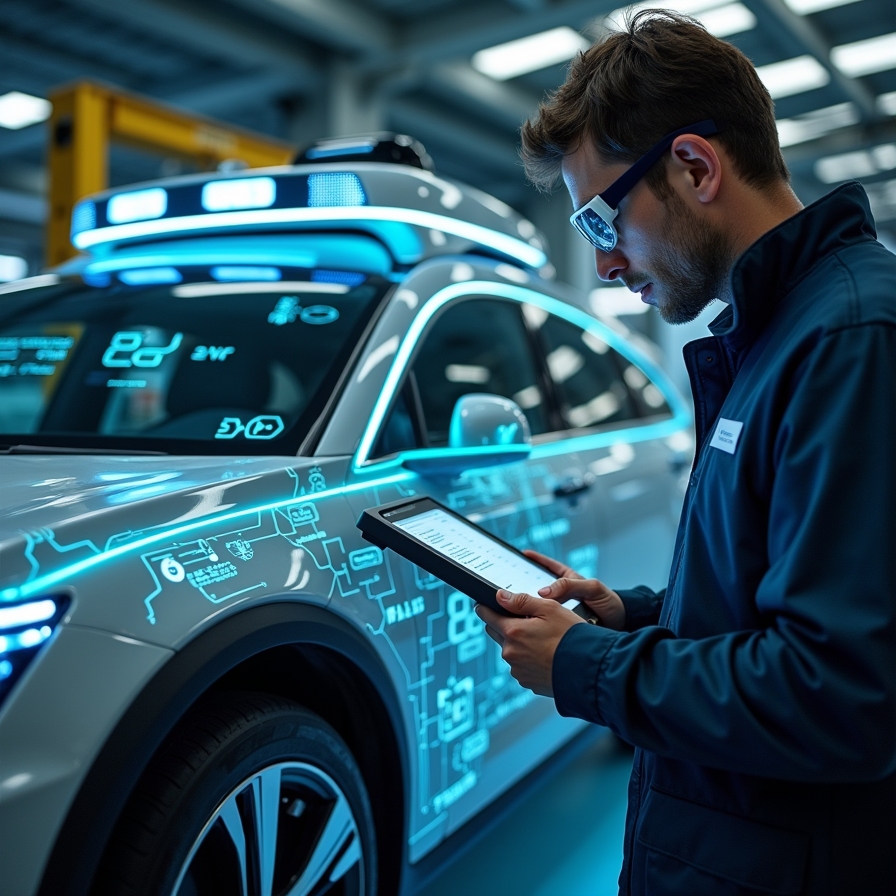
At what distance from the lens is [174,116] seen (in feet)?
17.5

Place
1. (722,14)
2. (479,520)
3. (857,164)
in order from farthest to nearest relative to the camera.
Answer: (857,164)
(722,14)
(479,520)

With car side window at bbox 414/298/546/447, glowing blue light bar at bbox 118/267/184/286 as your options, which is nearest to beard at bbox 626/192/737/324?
car side window at bbox 414/298/546/447

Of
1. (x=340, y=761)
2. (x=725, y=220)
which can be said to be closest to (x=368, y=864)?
(x=340, y=761)

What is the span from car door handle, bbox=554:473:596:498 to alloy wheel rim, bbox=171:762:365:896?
3.59ft

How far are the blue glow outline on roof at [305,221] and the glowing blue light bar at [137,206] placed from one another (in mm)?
18

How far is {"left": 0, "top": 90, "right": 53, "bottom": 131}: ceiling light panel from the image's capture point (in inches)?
394

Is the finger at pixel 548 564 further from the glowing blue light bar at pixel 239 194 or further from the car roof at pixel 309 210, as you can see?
the glowing blue light bar at pixel 239 194

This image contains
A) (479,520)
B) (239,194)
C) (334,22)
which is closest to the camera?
(479,520)

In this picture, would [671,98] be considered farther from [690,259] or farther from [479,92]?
[479,92]

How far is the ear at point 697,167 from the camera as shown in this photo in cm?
102

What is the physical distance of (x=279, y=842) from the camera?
1.43m

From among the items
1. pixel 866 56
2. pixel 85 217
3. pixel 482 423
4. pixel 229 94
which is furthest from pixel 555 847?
pixel 866 56

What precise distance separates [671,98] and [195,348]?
139 centimetres

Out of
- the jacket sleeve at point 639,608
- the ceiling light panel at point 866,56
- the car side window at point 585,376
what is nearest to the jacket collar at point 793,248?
the jacket sleeve at point 639,608
